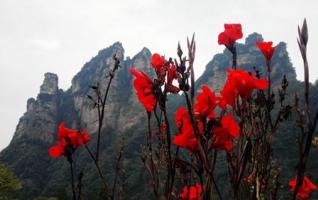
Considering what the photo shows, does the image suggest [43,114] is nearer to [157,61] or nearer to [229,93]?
[157,61]

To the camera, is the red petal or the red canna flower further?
the red petal

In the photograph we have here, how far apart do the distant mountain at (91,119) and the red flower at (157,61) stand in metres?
73.8

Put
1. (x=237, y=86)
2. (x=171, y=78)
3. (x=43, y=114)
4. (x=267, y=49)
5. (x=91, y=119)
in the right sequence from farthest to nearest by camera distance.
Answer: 1. (x=91, y=119)
2. (x=43, y=114)
3. (x=267, y=49)
4. (x=171, y=78)
5. (x=237, y=86)

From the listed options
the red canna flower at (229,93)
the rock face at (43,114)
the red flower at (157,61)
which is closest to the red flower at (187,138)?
the red canna flower at (229,93)

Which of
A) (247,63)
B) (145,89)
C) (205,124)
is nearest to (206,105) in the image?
(205,124)

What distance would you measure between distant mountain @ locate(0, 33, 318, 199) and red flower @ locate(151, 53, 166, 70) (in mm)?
73842

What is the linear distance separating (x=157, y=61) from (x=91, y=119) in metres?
107

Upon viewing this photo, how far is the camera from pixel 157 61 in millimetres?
2146

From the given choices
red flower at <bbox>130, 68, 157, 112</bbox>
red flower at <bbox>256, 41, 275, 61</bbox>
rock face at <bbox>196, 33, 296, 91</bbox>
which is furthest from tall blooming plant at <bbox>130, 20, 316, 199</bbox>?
rock face at <bbox>196, 33, 296, 91</bbox>

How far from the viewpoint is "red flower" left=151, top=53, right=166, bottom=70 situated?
2.09 meters

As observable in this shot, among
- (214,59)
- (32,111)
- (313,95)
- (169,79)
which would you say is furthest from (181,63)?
(214,59)

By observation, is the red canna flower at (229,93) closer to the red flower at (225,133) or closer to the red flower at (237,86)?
the red flower at (237,86)

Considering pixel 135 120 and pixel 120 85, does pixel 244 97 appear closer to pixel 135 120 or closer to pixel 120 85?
pixel 135 120

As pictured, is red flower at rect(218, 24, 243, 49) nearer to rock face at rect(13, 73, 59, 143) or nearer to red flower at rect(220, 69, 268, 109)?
red flower at rect(220, 69, 268, 109)
